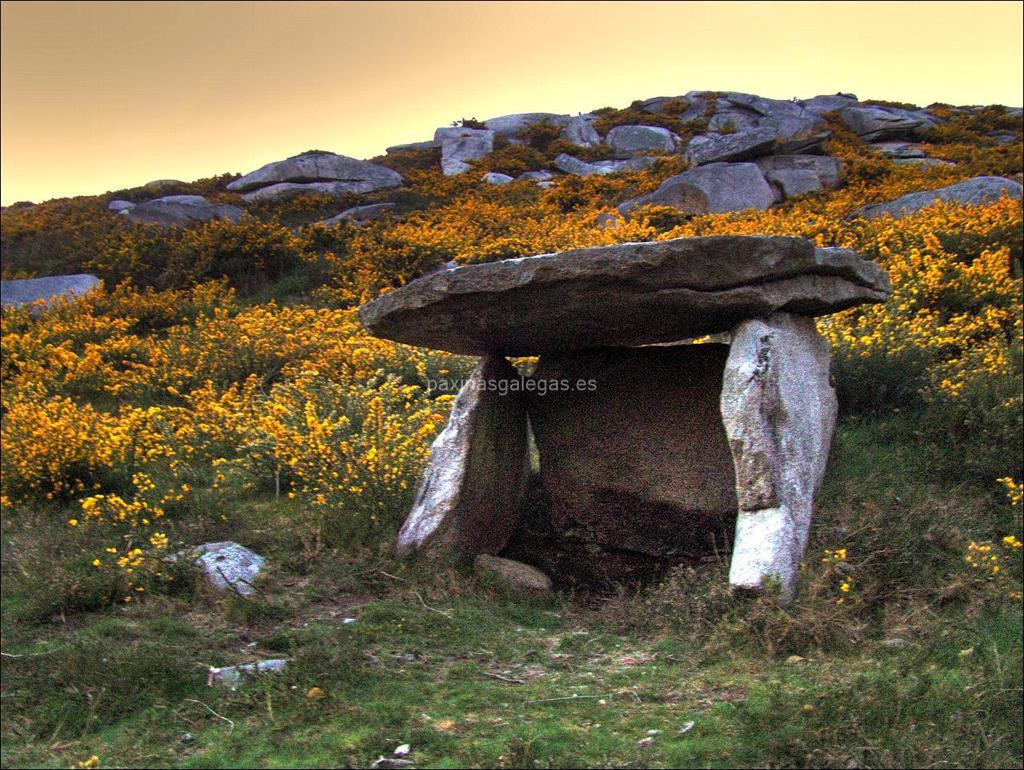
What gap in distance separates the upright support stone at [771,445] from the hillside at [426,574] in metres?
0.17

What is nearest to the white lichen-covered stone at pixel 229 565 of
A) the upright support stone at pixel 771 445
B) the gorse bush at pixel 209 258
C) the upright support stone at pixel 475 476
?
the upright support stone at pixel 475 476

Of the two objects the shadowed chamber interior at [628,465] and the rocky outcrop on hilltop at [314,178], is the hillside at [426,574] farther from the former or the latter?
the rocky outcrop on hilltop at [314,178]

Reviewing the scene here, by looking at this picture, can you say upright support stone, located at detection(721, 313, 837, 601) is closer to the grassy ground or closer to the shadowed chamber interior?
the grassy ground

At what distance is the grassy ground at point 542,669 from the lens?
151 inches

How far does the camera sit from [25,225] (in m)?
22.5

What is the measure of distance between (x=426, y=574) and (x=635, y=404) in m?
1.97

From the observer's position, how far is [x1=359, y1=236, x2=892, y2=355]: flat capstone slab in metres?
5.63

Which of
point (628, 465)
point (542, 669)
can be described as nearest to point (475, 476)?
point (628, 465)

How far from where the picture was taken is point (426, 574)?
6.10m

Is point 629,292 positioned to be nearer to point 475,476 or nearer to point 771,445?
point 771,445

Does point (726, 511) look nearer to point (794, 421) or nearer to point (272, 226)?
point (794, 421)

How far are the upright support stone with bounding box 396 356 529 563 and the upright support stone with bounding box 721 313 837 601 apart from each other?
175 centimetres

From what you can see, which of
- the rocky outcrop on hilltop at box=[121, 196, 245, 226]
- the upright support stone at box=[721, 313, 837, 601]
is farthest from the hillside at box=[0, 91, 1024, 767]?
the rocky outcrop on hilltop at box=[121, 196, 245, 226]

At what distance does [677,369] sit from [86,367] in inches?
313
